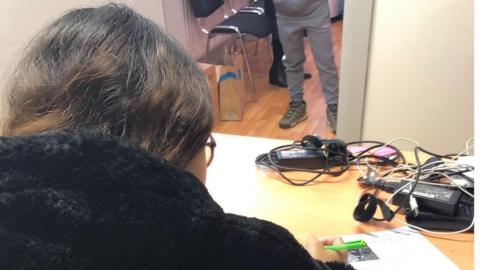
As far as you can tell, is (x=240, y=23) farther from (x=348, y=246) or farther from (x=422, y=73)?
(x=348, y=246)

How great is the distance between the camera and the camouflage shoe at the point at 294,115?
3.12 metres

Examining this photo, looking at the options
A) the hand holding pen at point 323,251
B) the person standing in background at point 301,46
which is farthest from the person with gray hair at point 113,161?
the person standing in background at point 301,46

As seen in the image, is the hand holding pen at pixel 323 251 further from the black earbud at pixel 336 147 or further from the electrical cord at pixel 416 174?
the black earbud at pixel 336 147

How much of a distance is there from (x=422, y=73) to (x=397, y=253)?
1.28 meters

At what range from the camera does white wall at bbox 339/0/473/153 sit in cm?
201

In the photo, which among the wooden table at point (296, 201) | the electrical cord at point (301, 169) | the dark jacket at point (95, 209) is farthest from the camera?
the electrical cord at point (301, 169)

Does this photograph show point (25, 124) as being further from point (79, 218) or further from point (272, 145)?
point (272, 145)

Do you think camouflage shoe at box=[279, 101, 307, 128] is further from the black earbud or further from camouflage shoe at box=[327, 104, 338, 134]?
the black earbud

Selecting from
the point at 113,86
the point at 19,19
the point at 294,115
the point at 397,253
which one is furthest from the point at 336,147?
the point at 294,115

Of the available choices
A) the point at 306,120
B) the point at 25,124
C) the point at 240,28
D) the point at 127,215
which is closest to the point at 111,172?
the point at 127,215

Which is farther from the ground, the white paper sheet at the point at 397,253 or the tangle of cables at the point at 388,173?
the tangle of cables at the point at 388,173

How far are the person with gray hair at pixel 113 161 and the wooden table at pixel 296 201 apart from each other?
55cm

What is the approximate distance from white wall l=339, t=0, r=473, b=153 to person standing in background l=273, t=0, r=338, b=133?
74cm

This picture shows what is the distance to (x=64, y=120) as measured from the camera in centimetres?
58
